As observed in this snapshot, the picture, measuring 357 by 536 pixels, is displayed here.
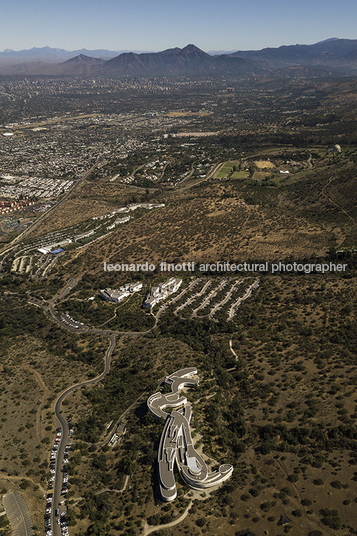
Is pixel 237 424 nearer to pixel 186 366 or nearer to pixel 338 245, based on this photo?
pixel 186 366

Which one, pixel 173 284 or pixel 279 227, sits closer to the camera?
pixel 173 284

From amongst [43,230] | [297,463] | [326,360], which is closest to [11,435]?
[297,463]

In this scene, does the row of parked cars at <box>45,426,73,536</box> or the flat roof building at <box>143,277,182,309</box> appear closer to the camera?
the row of parked cars at <box>45,426,73,536</box>

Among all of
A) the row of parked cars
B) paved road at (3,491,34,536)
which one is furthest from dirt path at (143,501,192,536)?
paved road at (3,491,34,536)

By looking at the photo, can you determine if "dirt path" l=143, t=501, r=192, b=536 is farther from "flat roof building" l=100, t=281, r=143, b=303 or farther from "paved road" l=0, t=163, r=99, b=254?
"paved road" l=0, t=163, r=99, b=254

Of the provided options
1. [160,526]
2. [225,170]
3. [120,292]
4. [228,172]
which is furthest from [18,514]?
[225,170]

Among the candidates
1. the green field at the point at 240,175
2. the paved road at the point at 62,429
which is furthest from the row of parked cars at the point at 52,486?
the green field at the point at 240,175
